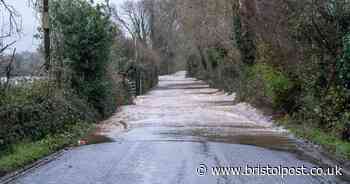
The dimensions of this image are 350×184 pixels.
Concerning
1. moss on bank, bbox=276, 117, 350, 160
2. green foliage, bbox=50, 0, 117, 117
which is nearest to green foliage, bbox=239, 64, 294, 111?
moss on bank, bbox=276, 117, 350, 160

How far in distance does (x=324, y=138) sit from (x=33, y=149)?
7.40m

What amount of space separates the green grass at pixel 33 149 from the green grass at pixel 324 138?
21.8 feet

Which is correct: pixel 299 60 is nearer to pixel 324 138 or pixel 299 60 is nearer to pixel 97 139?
pixel 324 138

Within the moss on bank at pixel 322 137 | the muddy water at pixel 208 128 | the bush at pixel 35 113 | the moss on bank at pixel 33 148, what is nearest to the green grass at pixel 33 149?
the moss on bank at pixel 33 148

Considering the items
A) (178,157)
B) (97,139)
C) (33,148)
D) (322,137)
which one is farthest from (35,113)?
(322,137)

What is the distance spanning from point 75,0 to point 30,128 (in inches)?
361

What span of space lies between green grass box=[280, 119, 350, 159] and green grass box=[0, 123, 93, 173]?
6.65 meters

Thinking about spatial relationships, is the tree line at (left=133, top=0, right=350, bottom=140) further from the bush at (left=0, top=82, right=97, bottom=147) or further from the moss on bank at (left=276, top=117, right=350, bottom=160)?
the bush at (left=0, top=82, right=97, bottom=147)

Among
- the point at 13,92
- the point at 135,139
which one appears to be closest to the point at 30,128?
the point at 13,92

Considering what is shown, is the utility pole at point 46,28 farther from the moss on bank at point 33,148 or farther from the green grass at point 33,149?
the green grass at point 33,149

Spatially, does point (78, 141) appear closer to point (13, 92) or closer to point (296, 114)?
point (13, 92)

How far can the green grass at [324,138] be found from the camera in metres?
12.6

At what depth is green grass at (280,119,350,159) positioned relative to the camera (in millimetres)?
12618

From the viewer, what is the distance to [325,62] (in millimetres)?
16766
